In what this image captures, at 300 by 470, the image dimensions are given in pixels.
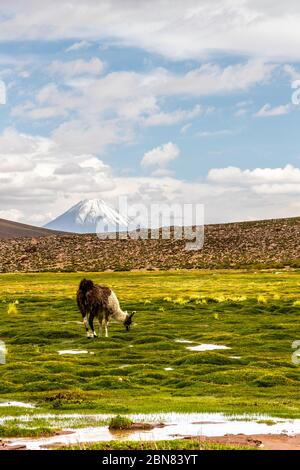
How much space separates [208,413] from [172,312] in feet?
87.3

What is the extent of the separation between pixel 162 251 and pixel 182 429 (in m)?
132

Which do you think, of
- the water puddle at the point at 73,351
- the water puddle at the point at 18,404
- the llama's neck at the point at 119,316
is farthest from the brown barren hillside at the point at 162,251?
the water puddle at the point at 18,404

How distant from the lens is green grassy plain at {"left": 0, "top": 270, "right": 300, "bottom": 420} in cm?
1925

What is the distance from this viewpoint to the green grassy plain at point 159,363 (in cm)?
1925

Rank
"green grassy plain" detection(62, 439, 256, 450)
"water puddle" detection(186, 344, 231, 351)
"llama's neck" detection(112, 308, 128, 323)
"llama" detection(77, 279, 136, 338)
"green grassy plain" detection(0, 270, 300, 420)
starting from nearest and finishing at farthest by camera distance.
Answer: "green grassy plain" detection(62, 439, 256, 450) → "green grassy plain" detection(0, 270, 300, 420) → "water puddle" detection(186, 344, 231, 351) → "llama" detection(77, 279, 136, 338) → "llama's neck" detection(112, 308, 128, 323)

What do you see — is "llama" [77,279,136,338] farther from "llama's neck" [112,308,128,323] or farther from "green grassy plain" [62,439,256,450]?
"green grassy plain" [62,439,256,450]

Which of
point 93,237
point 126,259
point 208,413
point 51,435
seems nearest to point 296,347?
point 208,413

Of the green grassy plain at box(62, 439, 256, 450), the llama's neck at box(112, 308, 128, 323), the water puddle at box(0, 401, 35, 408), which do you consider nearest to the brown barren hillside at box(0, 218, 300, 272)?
the llama's neck at box(112, 308, 128, 323)

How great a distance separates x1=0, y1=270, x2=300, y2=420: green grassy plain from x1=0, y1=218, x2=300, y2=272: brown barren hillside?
75320 mm

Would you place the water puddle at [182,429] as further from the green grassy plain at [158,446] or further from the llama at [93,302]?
the llama at [93,302]

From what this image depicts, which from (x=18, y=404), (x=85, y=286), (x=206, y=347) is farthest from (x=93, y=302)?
(x=18, y=404)

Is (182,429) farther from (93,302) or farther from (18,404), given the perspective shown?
(93,302)

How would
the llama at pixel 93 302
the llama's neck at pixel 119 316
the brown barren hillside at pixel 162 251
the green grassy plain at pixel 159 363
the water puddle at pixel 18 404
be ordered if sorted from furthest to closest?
1. the brown barren hillside at pixel 162 251
2. the llama's neck at pixel 119 316
3. the llama at pixel 93 302
4. the green grassy plain at pixel 159 363
5. the water puddle at pixel 18 404

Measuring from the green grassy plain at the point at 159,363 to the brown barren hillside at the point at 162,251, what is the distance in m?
75.3
